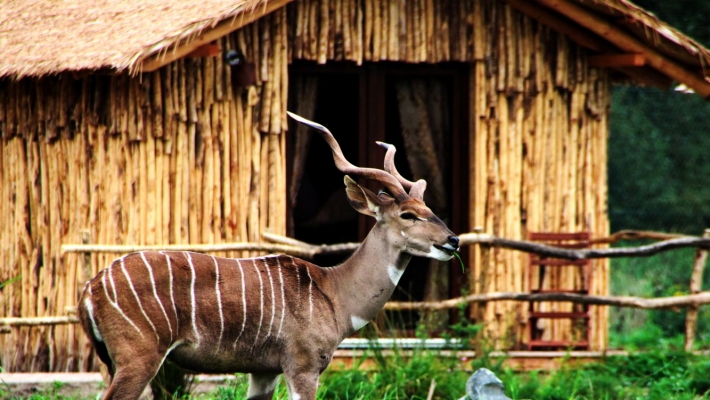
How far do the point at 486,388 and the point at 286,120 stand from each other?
298 centimetres

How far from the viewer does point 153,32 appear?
8.42m

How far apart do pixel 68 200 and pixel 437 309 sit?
9.73 ft

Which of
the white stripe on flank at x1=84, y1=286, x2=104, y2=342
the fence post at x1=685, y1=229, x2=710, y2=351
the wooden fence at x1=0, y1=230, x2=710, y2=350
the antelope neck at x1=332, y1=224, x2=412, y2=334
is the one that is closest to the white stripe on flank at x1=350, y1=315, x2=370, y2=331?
the antelope neck at x1=332, y1=224, x2=412, y2=334

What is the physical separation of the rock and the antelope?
122cm

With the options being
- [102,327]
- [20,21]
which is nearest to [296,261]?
[102,327]

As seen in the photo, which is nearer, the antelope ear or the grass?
the antelope ear

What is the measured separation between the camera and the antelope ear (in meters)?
6.49

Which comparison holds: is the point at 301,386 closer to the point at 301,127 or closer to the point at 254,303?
the point at 254,303

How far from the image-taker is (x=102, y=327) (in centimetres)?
574

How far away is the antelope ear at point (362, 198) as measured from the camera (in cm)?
649

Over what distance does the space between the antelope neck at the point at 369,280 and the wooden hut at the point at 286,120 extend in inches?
97.9

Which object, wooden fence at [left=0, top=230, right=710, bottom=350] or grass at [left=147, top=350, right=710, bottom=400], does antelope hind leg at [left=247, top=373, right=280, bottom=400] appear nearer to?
grass at [left=147, top=350, right=710, bottom=400]

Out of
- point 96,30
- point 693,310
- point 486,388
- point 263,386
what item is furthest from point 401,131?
point 263,386

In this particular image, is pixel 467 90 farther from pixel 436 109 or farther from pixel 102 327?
pixel 102 327
